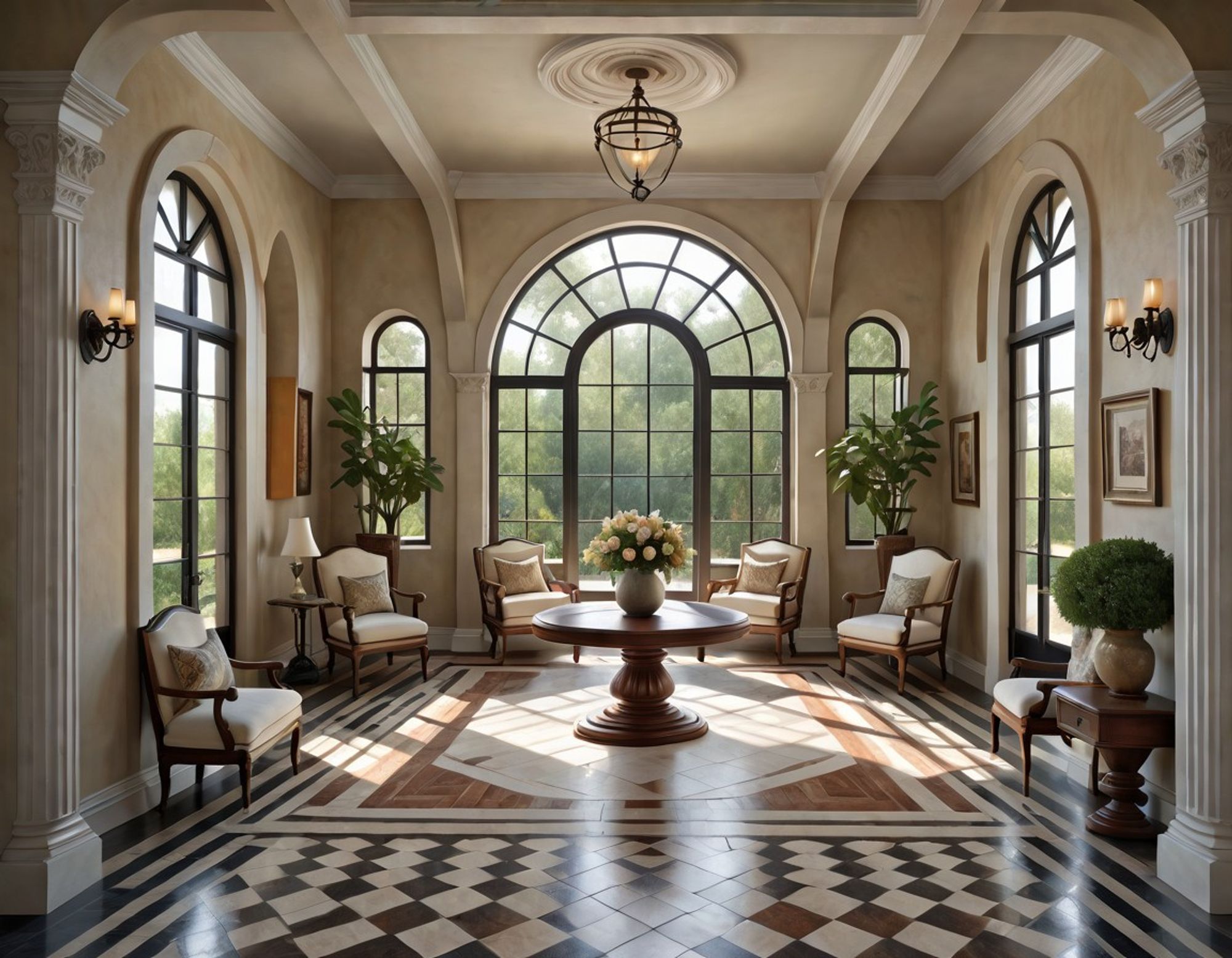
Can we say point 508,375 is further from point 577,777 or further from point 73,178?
point 73,178

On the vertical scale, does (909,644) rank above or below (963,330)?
below

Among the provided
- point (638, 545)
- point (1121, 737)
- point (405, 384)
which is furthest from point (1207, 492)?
point (405, 384)

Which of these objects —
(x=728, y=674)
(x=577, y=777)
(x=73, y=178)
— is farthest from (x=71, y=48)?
(x=728, y=674)

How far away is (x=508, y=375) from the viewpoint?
30.9 ft

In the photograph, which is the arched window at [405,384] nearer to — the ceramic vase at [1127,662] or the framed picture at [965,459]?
the framed picture at [965,459]

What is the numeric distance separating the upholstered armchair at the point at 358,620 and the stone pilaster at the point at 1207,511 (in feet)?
17.9

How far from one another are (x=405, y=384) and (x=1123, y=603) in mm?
6830

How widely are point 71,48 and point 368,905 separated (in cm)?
373

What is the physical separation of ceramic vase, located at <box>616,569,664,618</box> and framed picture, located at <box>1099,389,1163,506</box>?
2.88 metres

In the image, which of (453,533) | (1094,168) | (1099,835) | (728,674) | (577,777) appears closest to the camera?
(1099,835)

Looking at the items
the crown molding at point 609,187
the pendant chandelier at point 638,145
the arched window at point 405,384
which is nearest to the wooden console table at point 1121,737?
the pendant chandelier at point 638,145

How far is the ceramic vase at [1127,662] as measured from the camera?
4.45 metres

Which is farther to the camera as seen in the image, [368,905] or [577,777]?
[577,777]

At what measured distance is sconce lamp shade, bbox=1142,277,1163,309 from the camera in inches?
184
